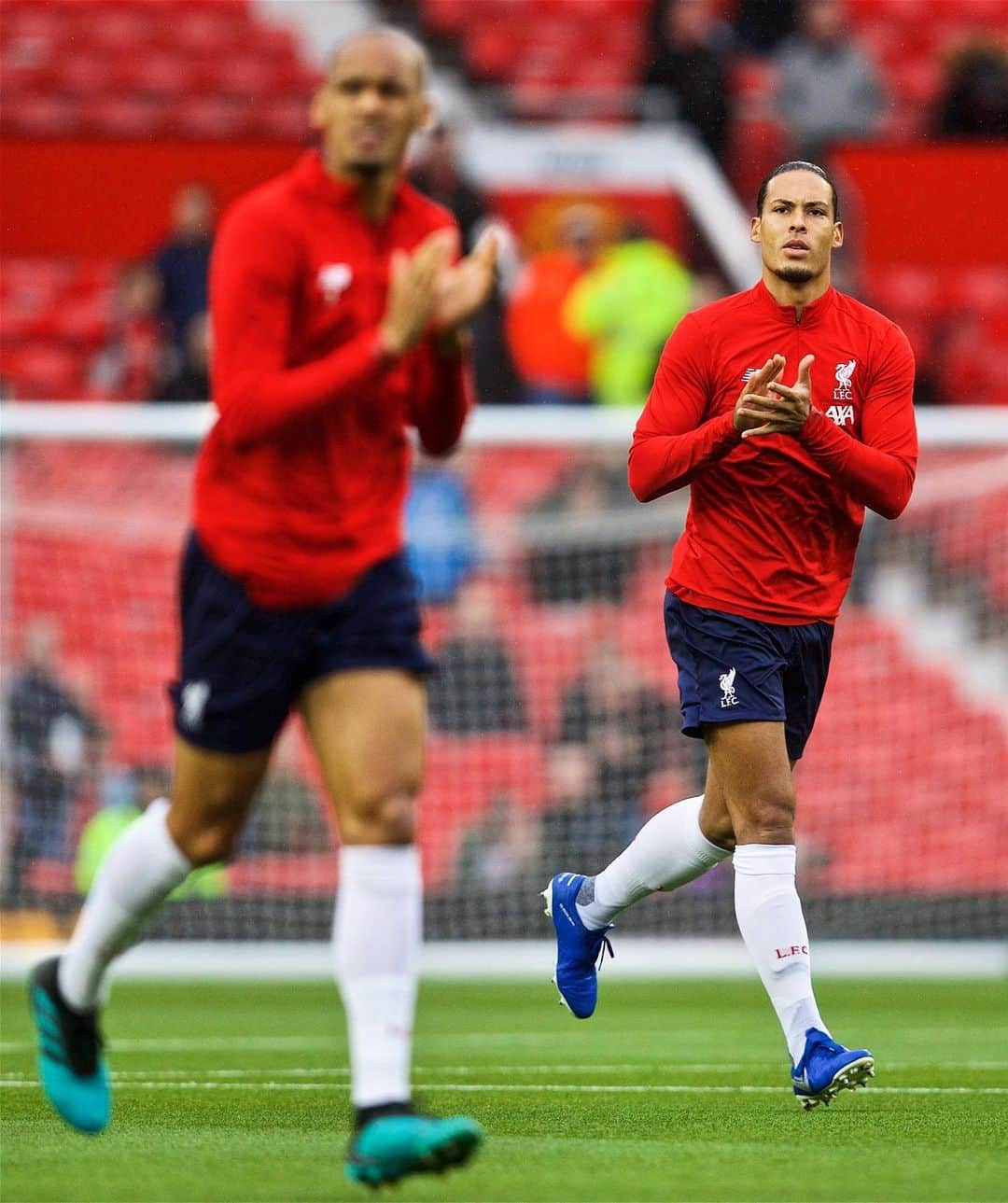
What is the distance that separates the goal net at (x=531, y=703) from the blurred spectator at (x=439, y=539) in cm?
2

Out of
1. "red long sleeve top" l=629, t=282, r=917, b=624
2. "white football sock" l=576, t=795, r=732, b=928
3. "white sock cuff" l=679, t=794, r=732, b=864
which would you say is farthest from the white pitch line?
"red long sleeve top" l=629, t=282, r=917, b=624

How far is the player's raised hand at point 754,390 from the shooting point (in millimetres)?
5676

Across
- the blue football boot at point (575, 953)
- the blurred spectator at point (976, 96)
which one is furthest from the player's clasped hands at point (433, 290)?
the blurred spectator at point (976, 96)

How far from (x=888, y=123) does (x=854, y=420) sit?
471 inches

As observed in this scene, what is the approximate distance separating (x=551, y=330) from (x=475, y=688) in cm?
308

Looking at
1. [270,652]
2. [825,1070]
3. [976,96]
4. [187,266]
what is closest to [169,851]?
[270,652]

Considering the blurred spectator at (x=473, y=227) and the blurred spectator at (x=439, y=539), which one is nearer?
the blurred spectator at (x=439, y=539)

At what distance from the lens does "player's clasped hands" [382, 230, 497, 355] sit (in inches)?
175

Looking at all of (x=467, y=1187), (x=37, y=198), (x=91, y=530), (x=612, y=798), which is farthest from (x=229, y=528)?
(x=37, y=198)

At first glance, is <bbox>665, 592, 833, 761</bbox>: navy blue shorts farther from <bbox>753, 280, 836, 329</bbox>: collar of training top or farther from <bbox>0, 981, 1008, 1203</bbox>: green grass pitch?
<bbox>0, 981, 1008, 1203</bbox>: green grass pitch

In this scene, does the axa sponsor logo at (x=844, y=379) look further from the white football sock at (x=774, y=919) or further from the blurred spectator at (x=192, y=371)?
the blurred spectator at (x=192, y=371)

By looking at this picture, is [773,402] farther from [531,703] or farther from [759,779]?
[531,703]

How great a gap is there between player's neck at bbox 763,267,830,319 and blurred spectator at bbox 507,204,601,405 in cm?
882

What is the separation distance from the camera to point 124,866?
16.2ft
